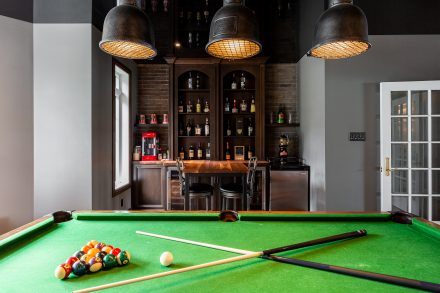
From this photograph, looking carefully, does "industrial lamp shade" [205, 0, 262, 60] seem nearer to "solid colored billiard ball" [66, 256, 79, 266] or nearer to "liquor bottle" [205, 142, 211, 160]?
"solid colored billiard ball" [66, 256, 79, 266]

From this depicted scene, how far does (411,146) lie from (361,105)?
2.54 feet

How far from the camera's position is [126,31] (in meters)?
1.79

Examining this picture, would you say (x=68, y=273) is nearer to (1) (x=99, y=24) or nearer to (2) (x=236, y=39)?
(2) (x=236, y=39)

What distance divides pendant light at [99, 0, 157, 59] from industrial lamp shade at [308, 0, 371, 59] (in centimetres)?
111

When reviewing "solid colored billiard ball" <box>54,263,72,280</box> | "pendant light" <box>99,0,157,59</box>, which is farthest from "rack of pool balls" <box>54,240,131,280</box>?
"pendant light" <box>99,0,157,59</box>

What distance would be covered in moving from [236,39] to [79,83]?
7.97ft

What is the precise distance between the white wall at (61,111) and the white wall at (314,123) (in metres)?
3.00

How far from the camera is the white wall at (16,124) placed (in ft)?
10.5

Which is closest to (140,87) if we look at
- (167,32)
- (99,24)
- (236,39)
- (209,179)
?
(167,32)

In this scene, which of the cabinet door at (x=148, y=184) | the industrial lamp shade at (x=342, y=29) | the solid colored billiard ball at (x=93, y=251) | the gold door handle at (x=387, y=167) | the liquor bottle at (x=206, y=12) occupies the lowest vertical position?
the cabinet door at (x=148, y=184)

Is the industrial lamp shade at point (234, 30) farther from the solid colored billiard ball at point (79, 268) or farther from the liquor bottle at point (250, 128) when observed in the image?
the liquor bottle at point (250, 128)

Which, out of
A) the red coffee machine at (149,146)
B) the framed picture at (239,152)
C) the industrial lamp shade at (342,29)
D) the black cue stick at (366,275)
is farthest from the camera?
the framed picture at (239,152)

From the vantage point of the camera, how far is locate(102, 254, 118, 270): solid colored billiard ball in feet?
3.73

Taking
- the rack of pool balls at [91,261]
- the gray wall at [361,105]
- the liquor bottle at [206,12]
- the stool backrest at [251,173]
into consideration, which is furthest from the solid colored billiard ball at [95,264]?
the liquor bottle at [206,12]
